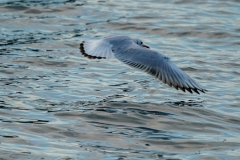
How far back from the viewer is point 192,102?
8281 mm

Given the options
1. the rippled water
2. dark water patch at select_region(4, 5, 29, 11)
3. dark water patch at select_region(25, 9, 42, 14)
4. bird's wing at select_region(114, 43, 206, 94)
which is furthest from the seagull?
dark water patch at select_region(4, 5, 29, 11)

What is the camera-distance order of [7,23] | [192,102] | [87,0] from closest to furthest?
[192,102]
[7,23]
[87,0]

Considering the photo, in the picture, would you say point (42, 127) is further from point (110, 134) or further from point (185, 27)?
point (185, 27)

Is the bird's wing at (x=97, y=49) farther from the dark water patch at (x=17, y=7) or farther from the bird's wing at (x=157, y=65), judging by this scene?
the dark water patch at (x=17, y=7)

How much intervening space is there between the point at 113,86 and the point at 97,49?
4.12 ft

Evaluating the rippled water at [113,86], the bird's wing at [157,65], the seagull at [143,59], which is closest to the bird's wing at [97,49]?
the seagull at [143,59]

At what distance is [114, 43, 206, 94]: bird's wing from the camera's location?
288 inches

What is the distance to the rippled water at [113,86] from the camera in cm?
657

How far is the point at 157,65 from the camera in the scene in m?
7.52

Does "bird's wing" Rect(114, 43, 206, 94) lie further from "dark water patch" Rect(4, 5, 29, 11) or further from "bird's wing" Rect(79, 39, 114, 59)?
"dark water patch" Rect(4, 5, 29, 11)

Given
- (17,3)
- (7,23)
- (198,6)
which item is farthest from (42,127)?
(198,6)

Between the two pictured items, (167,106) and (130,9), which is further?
(130,9)

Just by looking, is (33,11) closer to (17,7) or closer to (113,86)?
(17,7)

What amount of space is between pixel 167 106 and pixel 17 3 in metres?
6.14
